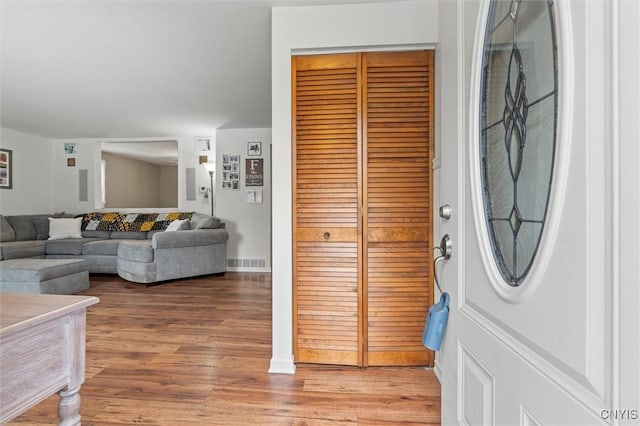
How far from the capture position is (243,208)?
17.1 ft

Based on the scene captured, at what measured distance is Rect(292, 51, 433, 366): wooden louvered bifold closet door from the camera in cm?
188

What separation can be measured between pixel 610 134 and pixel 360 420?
1515 millimetres

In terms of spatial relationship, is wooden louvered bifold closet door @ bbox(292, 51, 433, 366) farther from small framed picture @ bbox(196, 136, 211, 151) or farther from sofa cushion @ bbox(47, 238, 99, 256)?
sofa cushion @ bbox(47, 238, 99, 256)

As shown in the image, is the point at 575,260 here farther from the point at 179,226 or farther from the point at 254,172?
the point at 254,172

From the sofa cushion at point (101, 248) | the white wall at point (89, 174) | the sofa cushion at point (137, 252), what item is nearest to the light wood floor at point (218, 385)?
the sofa cushion at point (137, 252)

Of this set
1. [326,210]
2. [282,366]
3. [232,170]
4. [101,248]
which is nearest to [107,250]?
→ [101,248]

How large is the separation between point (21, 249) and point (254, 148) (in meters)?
Answer: 3.55

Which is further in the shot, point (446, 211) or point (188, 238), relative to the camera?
point (188, 238)

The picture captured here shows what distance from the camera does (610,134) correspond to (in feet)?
1.23

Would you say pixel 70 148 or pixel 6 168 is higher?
pixel 70 148

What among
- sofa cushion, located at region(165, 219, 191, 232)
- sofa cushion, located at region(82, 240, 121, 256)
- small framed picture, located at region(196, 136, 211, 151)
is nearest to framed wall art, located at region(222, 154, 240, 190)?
small framed picture, located at region(196, 136, 211, 151)

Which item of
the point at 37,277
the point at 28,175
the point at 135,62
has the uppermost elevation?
the point at 135,62

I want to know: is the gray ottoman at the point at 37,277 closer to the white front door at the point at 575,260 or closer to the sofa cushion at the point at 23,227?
the sofa cushion at the point at 23,227

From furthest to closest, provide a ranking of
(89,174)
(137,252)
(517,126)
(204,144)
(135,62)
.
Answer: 1. (89,174)
2. (204,144)
3. (137,252)
4. (135,62)
5. (517,126)
